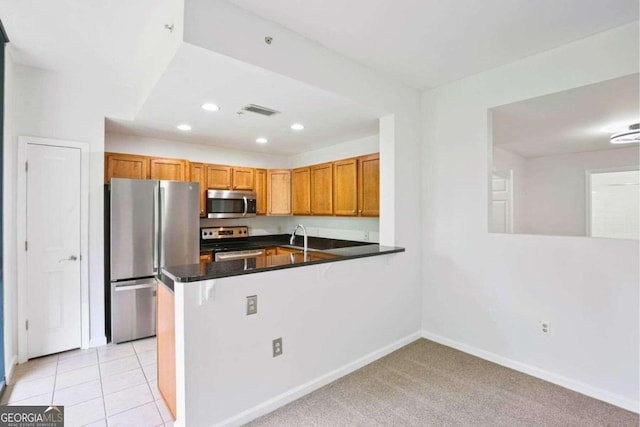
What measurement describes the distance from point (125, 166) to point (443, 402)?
4248mm

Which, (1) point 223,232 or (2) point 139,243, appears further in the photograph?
(1) point 223,232

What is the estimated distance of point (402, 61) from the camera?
9.22 feet

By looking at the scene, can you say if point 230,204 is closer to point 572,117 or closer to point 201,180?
point 201,180

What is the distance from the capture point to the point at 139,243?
3.48m

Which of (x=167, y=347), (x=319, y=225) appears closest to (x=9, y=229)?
(x=167, y=347)

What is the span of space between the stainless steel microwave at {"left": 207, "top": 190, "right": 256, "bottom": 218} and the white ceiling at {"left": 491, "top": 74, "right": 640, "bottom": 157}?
350 centimetres

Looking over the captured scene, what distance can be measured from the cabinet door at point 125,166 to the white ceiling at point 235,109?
1.17ft

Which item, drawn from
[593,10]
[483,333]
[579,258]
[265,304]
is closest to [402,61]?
[593,10]

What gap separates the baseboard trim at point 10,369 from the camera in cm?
251

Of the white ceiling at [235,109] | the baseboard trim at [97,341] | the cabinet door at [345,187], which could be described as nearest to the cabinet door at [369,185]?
the cabinet door at [345,187]

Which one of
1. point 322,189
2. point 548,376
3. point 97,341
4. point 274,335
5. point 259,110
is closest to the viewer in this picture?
point 274,335

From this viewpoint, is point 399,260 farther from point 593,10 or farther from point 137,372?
point 137,372

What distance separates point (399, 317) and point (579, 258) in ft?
5.50

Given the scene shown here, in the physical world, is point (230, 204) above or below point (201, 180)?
below
